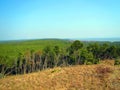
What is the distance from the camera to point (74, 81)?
42.8ft

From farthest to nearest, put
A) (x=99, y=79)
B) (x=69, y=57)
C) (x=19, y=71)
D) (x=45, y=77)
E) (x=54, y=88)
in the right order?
(x=69, y=57)
(x=19, y=71)
(x=45, y=77)
(x=99, y=79)
(x=54, y=88)

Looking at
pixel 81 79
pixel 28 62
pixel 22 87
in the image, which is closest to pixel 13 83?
pixel 22 87

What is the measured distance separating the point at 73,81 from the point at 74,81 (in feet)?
0.24

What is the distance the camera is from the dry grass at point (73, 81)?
40.0 feet

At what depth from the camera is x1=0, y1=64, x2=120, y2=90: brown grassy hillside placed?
12203 millimetres

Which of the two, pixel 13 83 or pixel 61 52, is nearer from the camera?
pixel 13 83

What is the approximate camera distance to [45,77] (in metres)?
14.1

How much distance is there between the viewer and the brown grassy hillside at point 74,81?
1220 cm

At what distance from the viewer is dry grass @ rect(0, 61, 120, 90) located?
1220 cm

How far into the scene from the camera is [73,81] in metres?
13.1

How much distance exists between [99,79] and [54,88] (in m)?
3.39

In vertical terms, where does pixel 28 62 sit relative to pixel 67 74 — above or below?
below

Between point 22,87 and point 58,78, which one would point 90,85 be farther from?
point 22,87

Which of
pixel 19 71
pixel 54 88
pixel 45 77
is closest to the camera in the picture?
pixel 54 88
